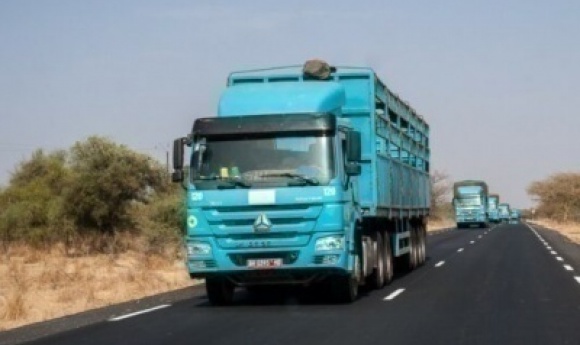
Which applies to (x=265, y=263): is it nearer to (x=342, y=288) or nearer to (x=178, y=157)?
(x=342, y=288)

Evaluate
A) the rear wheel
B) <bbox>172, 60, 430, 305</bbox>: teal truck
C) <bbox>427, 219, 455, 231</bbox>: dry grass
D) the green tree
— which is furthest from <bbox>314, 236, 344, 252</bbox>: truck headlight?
<bbox>427, 219, 455, 231</bbox>: dry grass

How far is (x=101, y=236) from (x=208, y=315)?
1057 inches

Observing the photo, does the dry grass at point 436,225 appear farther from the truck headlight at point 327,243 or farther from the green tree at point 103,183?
the truck headlight at point 327,243

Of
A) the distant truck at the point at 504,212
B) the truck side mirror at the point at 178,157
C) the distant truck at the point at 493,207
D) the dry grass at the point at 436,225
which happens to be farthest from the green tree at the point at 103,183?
the distant truck at the point at 504,212

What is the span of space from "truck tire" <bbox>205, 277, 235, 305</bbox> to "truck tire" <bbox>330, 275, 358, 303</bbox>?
1.86m

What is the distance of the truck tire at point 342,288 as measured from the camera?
1664cm

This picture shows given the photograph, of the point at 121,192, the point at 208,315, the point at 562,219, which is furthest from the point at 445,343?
the point at 562,219

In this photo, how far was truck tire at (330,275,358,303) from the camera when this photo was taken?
1664cm

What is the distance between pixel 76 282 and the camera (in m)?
25.5

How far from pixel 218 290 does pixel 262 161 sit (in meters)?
2.53

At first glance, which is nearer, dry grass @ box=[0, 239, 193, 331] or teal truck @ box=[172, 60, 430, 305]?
→ teal truck @ box=[172, 60, 430, 305]

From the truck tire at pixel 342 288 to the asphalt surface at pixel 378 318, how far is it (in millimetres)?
211

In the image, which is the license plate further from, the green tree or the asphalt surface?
the green tree

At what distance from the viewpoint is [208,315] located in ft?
50.4
